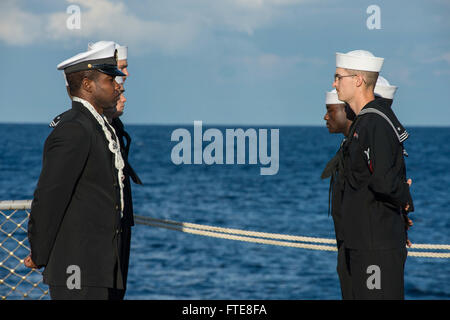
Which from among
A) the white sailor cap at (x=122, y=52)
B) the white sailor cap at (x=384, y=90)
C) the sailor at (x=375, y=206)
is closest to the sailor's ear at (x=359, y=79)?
the sailor at (x=375, y=206)

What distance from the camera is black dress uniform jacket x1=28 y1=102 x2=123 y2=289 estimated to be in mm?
3586

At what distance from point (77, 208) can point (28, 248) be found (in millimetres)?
1495

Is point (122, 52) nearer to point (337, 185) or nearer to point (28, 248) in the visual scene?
point (28, 248)

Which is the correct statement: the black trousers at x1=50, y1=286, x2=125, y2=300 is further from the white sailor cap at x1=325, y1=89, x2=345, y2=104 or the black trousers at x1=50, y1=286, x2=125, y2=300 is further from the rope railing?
the white sailor cap at x1=325, y1=89, x2=345, y2=104

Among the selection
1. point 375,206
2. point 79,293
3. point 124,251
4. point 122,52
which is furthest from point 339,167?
point 122,52

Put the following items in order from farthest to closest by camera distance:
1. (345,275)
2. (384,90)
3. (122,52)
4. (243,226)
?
(243,226)
(122,52)
(384,90)
(345,275)

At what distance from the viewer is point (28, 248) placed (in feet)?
16.4

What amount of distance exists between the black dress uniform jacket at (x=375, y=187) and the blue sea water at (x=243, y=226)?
16947 mm

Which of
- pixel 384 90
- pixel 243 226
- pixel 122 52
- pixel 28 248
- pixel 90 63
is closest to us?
pixel 90 63

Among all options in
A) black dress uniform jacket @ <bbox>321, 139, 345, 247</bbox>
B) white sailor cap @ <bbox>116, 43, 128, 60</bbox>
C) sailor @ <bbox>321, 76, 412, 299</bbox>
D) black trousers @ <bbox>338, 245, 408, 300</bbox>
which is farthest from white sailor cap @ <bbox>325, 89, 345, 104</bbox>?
white sailor cap @ <bbox>116, 43, 128, 60</bbox>

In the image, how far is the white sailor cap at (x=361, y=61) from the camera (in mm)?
4344

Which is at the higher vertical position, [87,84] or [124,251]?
[87,84]

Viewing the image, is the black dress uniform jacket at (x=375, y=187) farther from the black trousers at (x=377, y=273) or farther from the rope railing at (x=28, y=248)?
the rope railing at (x=28, y=248)

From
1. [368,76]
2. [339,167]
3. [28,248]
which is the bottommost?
[28,248]
